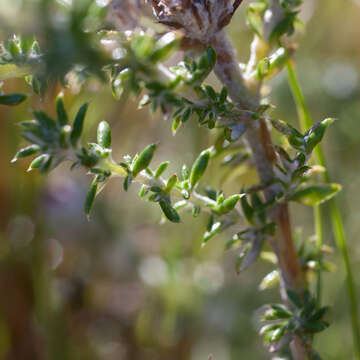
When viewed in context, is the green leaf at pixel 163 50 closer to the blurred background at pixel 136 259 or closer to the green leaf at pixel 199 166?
the green leaf at pixel 199 166

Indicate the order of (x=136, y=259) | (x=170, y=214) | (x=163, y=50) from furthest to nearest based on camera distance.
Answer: (x=136, y=259) → (x=170, y=214) → (x=163, y=50)

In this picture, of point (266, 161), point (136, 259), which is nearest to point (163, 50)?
point (266, 161)

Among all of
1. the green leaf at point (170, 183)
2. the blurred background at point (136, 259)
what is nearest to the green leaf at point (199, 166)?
the green leaf at point (170, 183)

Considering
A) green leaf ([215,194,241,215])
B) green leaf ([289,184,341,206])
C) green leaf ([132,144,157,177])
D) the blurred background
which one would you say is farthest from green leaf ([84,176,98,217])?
the blurred background

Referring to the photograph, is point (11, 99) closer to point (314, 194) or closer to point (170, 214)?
point (170, 214)

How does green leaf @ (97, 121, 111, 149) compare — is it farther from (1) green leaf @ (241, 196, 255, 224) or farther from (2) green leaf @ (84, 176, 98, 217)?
(1) green leaf @ (241, 196, 255, 224)

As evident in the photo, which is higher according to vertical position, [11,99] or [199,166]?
[11,99]
